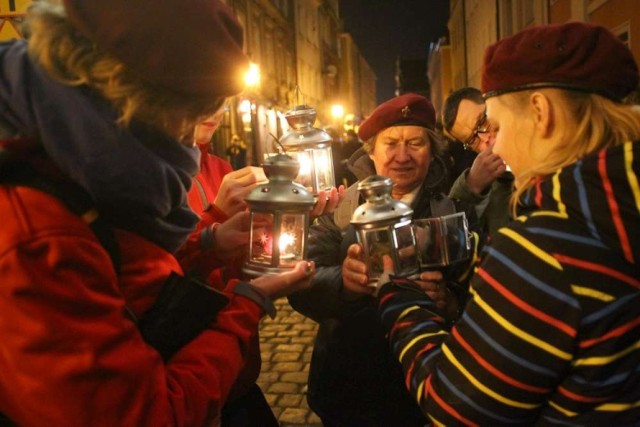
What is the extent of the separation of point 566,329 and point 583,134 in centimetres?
57

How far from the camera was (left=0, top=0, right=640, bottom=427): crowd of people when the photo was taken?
3.93 ft

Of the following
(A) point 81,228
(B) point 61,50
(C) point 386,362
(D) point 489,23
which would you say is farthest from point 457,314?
(D) point 489,23

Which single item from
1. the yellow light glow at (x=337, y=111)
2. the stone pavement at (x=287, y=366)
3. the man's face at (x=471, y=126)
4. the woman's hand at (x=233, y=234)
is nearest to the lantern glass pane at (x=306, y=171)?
the woman's hand at (x=233, y=234)

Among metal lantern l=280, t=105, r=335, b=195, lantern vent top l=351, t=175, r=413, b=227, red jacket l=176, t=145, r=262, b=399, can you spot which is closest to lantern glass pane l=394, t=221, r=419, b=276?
lantern vent top l=351, t=175, r=413, b=227

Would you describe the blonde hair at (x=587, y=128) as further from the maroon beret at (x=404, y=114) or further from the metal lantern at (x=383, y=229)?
the maroon beret at (x=404, y=114)

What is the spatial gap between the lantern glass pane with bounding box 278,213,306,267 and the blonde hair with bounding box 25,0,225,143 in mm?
785

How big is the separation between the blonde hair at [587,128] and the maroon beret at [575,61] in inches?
1.2

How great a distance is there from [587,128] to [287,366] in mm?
4773

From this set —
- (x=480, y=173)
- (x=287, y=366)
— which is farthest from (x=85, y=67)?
Result: (x=287, y=366)

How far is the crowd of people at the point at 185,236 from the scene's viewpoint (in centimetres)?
120

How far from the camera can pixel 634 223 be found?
1.21 meters

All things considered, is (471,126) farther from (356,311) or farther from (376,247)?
(376,247)

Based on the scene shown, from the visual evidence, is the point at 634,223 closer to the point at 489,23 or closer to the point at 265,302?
the point at 265,302

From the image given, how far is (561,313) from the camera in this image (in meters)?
1.28
